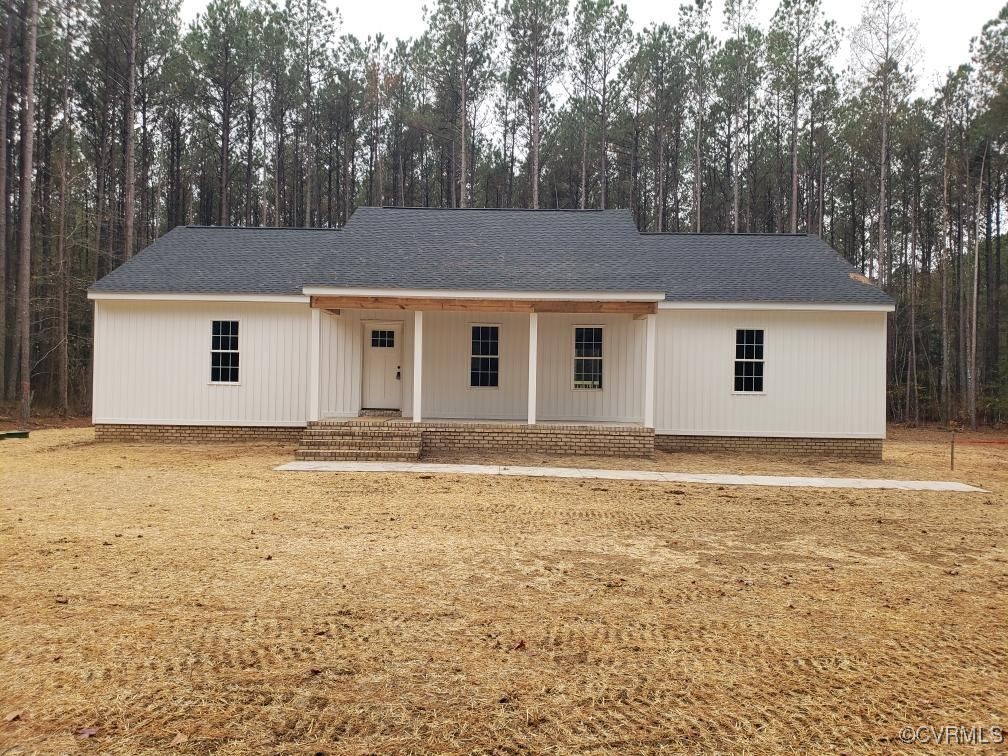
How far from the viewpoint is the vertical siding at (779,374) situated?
49.0 ft

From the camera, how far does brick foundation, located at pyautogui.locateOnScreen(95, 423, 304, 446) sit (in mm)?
15266

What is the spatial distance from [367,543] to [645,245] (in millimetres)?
13510

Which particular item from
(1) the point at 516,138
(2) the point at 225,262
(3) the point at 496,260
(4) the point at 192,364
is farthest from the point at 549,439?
(1) the point at 516,138

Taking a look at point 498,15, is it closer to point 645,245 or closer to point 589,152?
point 589,152

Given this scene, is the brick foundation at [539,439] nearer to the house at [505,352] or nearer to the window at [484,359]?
the house at [505,352]

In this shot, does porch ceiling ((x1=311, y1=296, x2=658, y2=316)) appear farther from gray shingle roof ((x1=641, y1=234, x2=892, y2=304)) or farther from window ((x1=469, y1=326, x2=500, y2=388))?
window ((x1=469, y1=326, x2=500, y2=388))

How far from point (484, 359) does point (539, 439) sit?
112 inches

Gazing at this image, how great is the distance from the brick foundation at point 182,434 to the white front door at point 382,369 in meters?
1.91

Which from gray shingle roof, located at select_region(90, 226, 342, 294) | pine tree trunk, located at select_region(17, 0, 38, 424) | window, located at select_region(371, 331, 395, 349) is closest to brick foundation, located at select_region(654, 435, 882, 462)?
window, located at select_region(371, 331, 395, 349)

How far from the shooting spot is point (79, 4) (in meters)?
22.9

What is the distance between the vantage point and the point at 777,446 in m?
15.1

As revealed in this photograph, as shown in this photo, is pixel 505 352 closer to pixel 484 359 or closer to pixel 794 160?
pixel 484 359

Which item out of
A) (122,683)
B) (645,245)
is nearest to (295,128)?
(645,245)

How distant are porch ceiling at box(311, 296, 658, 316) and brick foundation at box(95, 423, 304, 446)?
3.48m
